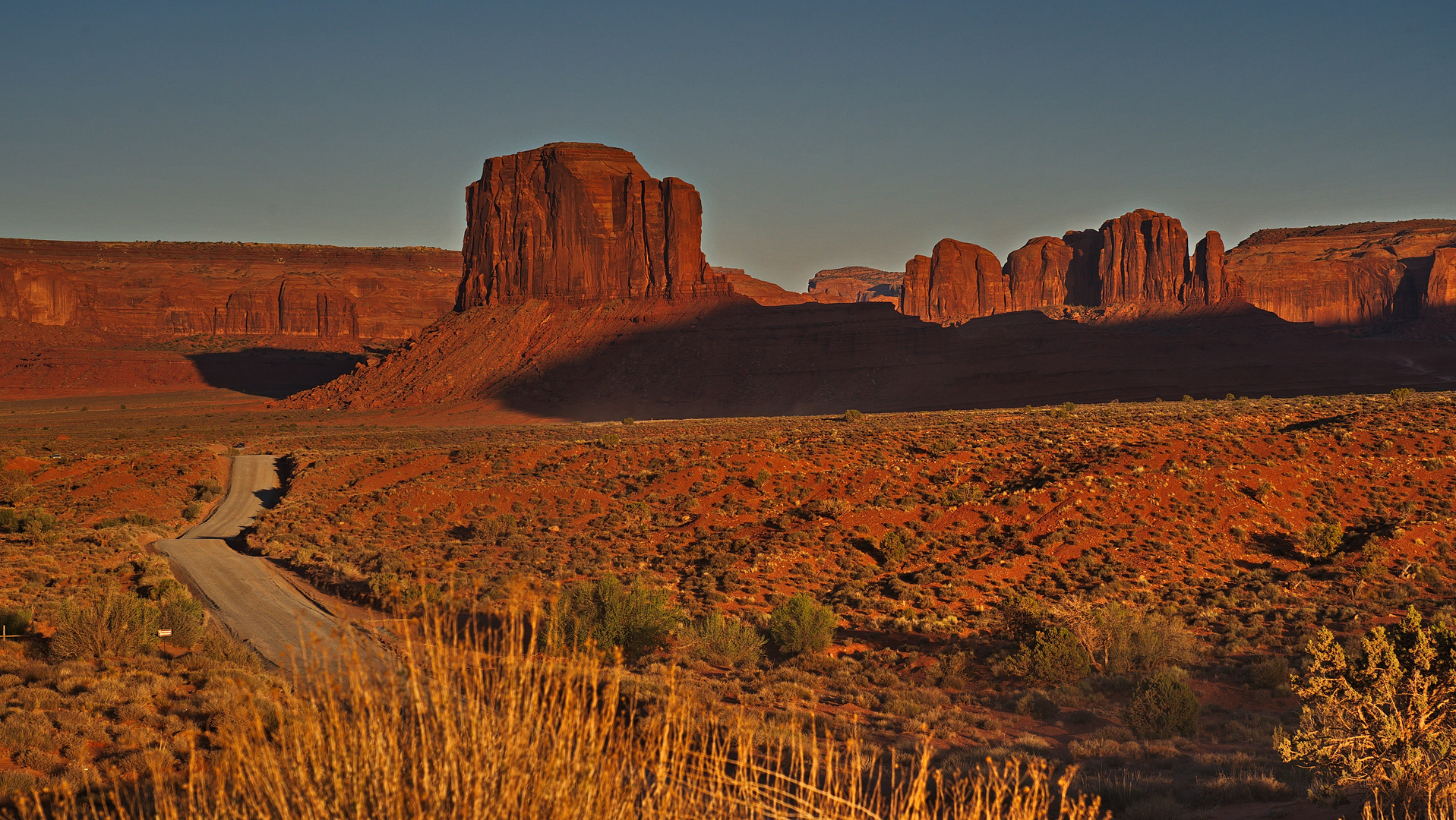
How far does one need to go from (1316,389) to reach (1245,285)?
3153 inches

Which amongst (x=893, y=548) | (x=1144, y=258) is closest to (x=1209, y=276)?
(x=1144, y=258)

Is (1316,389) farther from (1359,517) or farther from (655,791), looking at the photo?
(655,791)

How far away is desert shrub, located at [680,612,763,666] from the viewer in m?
12.7

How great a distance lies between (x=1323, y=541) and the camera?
19.4 meters

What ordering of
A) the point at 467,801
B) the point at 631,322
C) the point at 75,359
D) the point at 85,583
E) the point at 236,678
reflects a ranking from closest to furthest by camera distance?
the point at 467,801 → the point at 236,678 → the point at 85,583 → the point at 631,322 → the point at 75,359

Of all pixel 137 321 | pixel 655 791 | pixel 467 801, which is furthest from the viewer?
pixel 137 321

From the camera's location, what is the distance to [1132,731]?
9.77m

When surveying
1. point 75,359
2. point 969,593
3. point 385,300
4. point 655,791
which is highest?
point 385,300

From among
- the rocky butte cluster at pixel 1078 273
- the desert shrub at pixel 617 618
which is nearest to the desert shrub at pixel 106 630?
the desert shrub at pixel 617 618

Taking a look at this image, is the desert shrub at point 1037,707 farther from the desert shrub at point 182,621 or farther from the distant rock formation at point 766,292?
the distant rock formation at point 766,292

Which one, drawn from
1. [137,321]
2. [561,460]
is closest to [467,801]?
[561,460]

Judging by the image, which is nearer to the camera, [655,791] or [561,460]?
[655,791]

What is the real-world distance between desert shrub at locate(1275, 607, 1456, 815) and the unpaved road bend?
675cm

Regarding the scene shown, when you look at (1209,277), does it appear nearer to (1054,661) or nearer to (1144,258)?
(1144,258)
